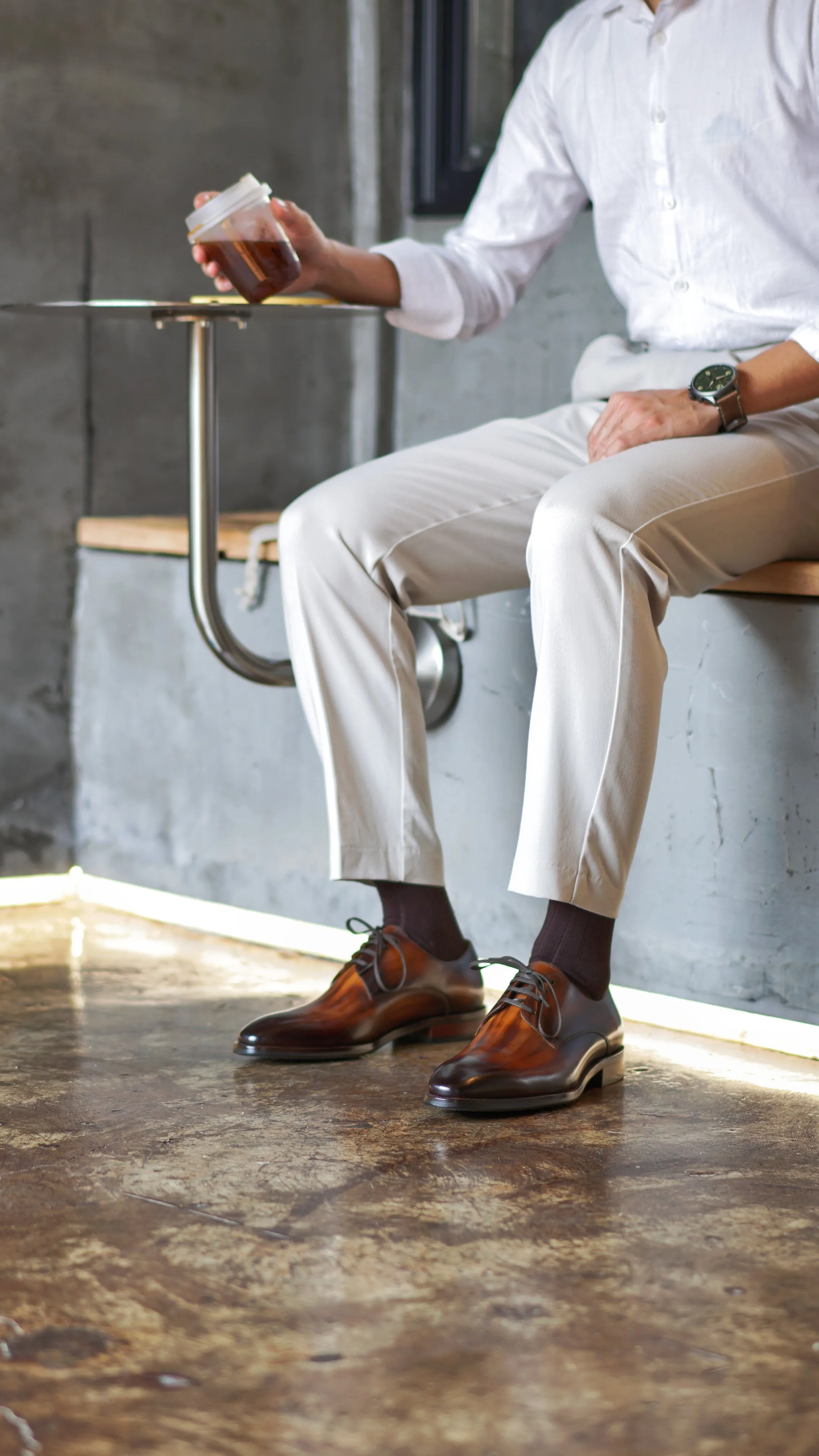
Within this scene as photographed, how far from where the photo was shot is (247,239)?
5.70ft

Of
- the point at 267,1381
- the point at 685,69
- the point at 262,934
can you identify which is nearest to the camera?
the point at 267,1381

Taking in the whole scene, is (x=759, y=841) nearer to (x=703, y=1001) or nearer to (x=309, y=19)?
(x=703, y=1001)

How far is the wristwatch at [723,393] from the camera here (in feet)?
5.82

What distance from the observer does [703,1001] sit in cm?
205

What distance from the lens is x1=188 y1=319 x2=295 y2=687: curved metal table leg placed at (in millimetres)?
2146

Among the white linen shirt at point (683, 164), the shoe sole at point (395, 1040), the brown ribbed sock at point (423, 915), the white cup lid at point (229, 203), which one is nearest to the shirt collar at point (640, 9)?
the white linen shirt at point (683, 164)

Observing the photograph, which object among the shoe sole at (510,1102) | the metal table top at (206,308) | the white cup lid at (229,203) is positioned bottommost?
the shoe sole at (510,1102)

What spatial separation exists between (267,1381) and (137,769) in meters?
1.73

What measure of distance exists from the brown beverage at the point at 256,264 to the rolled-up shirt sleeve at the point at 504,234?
0.34 meters

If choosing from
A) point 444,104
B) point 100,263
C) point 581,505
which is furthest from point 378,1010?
point 444,104

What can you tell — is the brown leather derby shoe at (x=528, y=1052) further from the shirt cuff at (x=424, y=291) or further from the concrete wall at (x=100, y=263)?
the concrete wall at (x=100, y=263)

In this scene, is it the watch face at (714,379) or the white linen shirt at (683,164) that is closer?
the watch face at (714,379)

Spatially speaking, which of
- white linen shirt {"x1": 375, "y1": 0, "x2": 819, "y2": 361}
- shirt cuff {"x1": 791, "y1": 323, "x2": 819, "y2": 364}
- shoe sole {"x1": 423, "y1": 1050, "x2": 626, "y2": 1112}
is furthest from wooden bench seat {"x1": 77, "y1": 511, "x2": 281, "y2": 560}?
shoe sole {"x1": 423, "y1": 1050, "x2": 626, "y2": 1112}

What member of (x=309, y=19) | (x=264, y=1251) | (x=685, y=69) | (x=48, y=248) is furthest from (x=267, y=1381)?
(x=309, y=19)
